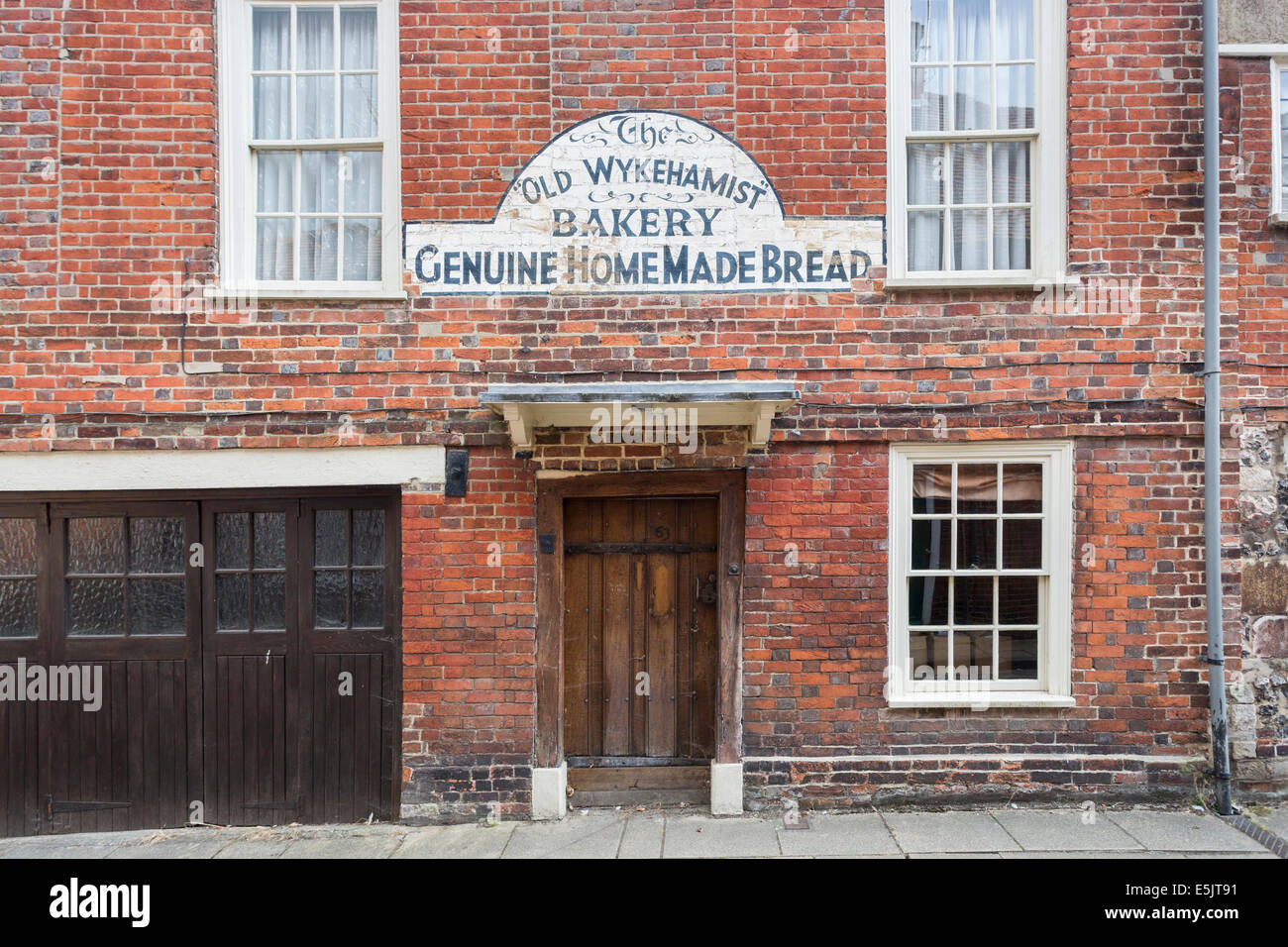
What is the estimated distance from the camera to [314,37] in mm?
5562

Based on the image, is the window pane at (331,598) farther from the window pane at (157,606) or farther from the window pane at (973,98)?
the window pane at (973,98)

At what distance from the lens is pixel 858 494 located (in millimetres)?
5426

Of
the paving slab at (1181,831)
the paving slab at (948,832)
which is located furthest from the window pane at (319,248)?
the paving slab at (1181,831)

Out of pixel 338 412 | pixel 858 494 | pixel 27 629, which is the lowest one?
pixel 27 629

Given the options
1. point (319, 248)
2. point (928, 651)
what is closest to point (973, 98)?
point (928, 651)

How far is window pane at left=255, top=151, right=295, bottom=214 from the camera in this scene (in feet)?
18.3

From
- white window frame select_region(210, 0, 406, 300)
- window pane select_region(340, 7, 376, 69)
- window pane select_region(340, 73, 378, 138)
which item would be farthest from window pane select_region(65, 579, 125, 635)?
window pane select_region(340, 7, 376, 69)

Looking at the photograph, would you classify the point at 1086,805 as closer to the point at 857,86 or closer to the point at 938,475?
the point at 938,475

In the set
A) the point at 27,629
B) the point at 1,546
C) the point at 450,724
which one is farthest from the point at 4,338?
the point at 450,724

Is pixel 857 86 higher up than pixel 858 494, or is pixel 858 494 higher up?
pixel 857 86

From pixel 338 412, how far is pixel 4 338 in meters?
2.34

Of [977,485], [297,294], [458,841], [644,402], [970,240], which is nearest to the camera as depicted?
[644,402]

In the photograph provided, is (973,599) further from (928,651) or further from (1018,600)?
(928,651)

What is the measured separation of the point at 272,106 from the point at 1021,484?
234 inches
